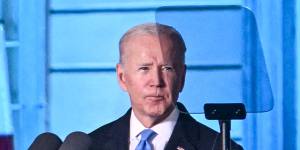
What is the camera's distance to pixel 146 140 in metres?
1.58

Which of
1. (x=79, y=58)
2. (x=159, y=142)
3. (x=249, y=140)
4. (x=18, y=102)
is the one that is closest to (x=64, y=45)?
(x=79, y=58)

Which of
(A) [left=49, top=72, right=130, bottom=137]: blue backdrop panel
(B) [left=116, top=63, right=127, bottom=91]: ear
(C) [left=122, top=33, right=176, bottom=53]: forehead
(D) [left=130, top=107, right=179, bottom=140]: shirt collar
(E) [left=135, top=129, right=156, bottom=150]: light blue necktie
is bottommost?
(E) [left=135, top=129, right=156, bottom=150]: light blue necktie

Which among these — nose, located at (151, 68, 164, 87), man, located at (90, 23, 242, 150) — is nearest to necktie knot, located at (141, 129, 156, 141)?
man, located at (90, 23, 242, 150)

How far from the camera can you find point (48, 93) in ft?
5.41

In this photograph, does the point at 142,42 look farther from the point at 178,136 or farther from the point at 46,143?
the point at 46,143

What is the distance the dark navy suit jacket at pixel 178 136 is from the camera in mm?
1597

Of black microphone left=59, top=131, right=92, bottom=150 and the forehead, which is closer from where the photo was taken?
black microphone left=59, top=131, right=92, bottom=150

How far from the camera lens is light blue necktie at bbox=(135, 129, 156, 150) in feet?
5.17

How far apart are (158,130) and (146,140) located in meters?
0.05

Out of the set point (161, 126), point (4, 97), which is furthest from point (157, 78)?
point (4, 97)

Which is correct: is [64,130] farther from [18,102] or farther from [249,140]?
[249,140]

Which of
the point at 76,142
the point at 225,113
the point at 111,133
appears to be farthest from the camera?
the point at 111,133

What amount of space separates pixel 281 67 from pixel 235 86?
54 cm

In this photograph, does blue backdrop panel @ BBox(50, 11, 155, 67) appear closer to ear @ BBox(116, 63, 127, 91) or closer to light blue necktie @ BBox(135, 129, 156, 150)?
ear @ BBox(116, 63, 127, 91)
